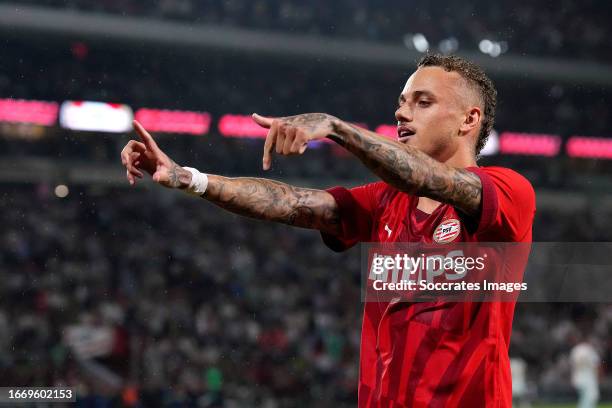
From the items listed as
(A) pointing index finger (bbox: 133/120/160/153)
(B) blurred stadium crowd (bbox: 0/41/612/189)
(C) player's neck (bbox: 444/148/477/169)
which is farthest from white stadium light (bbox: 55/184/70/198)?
(C) player's neck (bbox: 444/148/477/169)

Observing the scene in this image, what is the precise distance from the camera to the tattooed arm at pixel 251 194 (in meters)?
2.74

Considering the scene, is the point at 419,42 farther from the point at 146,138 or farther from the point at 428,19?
the point at 146,138

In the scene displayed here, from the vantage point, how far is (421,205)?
2.98 meters

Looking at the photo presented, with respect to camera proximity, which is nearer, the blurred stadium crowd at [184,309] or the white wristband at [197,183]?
the white wristband at [197,183]

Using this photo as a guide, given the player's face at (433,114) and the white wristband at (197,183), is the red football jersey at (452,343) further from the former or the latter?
the white wristband at (197,183)

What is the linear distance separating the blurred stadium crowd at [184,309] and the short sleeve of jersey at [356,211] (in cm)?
503

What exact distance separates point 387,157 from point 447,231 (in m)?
0.49

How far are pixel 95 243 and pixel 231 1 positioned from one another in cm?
539

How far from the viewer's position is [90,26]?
12.9m

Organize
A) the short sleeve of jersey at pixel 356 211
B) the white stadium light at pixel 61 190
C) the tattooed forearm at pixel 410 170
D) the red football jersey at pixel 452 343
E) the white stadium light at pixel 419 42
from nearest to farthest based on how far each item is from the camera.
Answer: the tattooed forearm at pixel 410 170 < the red football jersey at pixel 452 343 < the short sleeve of jersey at pixel 356 211 < the white stadium light at pixel 61 190 < the white stadium light at pixel 419 42

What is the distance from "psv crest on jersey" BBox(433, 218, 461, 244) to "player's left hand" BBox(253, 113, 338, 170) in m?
0.72

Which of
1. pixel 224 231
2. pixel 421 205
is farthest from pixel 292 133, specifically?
pixel 224 231

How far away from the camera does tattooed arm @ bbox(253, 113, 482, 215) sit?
221 cm

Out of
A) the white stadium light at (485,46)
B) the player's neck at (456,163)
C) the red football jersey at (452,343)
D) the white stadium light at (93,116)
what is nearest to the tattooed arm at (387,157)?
the red football jersey at (452,343)
